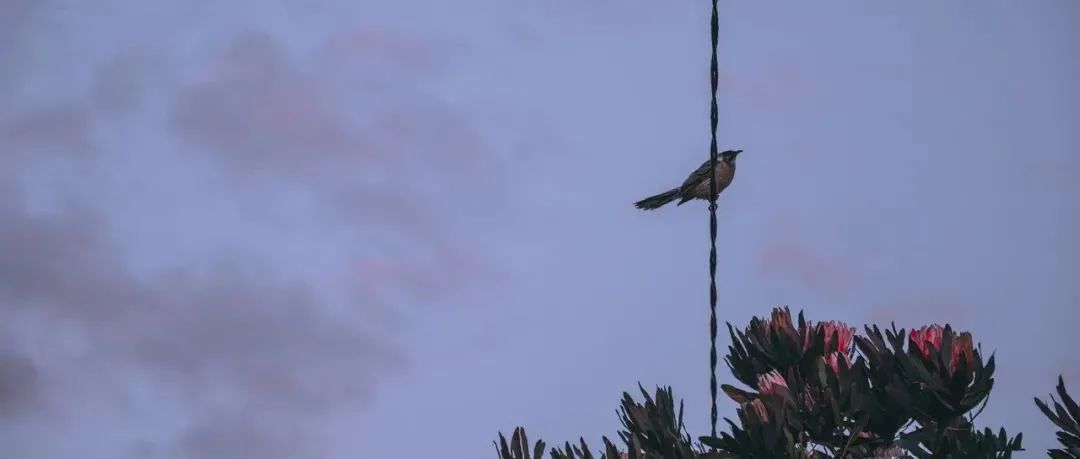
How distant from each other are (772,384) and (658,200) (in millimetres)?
6218

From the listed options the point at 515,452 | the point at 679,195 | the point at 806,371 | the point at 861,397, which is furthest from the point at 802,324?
the point at 679,195

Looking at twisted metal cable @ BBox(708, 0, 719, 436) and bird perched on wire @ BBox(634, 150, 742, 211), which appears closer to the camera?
twisted metal cable @ BBox(708, 0, 719, 436)

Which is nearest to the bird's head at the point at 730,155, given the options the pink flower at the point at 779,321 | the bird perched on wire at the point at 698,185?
the bird perched on wire at the point at 698,185

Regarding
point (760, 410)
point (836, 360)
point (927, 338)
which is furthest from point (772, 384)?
point (927, 338)

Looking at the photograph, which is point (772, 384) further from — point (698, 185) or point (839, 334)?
point (698, 185)

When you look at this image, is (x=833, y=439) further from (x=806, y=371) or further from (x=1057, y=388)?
(x=1057, y=388)

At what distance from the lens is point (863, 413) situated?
29.7 feet

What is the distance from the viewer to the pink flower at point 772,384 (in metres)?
9.07

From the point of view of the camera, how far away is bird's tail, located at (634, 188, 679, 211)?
1511 cm

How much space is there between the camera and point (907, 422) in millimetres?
Result: 9297

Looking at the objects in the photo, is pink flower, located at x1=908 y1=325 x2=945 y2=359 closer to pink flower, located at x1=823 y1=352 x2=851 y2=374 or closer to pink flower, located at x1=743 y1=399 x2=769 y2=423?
pink flower, located at x1=823 y1=352 x2=851 y2=374

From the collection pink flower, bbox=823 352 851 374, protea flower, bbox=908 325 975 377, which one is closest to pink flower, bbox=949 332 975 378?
protea flower, bbox=908 325 975 377

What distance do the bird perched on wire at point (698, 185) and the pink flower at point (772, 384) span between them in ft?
16.7

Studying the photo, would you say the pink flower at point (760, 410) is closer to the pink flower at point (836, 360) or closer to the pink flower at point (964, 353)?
the pink flower at point (836, 360)
